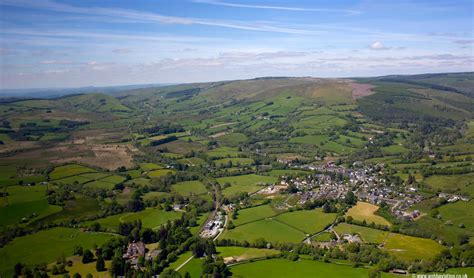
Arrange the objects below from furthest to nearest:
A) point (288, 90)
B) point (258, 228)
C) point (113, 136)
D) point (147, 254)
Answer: point (288, 90) < point (113, 136) < point (258, 228) < point (147, 254)

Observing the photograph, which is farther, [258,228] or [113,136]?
[113,136]

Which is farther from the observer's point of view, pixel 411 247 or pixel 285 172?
pixel 285 172

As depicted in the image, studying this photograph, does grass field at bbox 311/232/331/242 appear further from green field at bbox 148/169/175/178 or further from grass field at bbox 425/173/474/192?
green field at bbox 148/169/175/178

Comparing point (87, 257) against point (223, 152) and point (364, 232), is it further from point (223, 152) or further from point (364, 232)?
point (223, 152)

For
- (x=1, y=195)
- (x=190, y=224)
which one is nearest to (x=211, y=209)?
(x=190, y=224)


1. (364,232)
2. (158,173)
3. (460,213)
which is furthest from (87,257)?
(460,213)

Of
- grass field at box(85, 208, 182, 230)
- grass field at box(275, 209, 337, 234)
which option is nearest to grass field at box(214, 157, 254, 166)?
grass field at box(85, 208, 182, 230)

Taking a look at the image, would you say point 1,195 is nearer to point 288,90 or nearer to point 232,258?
point 232,258

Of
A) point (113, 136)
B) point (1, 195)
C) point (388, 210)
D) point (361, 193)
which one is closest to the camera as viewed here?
point (388, 210)
